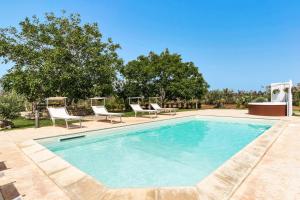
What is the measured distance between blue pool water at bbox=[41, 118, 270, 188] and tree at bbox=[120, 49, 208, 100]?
983 cm

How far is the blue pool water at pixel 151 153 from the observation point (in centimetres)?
484

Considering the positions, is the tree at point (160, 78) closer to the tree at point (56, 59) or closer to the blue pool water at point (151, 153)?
the tree at point (56, 59)

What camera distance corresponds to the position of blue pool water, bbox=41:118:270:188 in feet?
15.9

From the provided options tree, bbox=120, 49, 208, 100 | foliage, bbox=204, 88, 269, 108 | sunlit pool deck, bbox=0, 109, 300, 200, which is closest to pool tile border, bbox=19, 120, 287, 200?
sunlit pool deck, bbox=0, 109, 300, 200

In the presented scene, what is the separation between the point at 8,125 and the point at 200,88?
17.3 metres

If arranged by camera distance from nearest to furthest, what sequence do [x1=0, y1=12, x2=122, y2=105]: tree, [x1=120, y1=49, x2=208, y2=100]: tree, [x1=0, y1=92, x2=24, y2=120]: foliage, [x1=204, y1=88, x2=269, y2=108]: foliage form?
[x1=0, y1=92, x2=24, y2=120]: foliage
[x1=0, y1=12, x2=122, y2=105]: tree
[x1=120, y1=49, x2=208, y2=100]: tree
[x1=204, y1=88, x2=269, y2=108]: foliage

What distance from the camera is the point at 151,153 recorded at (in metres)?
6.84

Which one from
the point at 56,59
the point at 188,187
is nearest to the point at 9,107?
the point at 56,59

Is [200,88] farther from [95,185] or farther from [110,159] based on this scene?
[95,185]

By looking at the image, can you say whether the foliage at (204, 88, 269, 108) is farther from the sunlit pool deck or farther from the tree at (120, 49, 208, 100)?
the sunlit pool deck

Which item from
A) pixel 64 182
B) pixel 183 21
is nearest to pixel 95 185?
pixel 64 182

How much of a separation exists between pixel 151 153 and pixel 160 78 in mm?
14902

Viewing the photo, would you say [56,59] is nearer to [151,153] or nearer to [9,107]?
[9,107]

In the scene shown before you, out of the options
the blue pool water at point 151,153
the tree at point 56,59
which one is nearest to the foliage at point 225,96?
the tree at point 56,59
